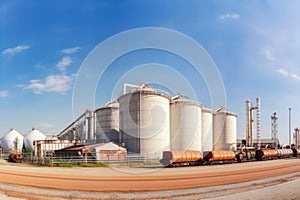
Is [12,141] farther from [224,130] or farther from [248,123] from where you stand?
[248,123]

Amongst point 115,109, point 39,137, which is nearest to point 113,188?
point 115,109

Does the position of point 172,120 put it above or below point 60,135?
above

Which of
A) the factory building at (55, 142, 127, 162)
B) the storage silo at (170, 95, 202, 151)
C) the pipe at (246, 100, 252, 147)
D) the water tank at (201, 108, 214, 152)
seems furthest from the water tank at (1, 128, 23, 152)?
the pipe at (246, 100, 252, 147)

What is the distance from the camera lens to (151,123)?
1804 inches

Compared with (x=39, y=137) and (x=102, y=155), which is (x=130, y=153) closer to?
(x=102, y=155)

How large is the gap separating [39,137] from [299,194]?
70.8 meters

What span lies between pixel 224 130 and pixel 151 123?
3809cm

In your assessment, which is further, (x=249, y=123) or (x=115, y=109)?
Result: (x=249, y=123)

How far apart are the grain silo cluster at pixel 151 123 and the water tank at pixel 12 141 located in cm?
2337

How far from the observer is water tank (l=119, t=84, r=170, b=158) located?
149ft

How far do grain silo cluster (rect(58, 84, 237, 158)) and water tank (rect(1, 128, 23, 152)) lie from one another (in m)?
23.4

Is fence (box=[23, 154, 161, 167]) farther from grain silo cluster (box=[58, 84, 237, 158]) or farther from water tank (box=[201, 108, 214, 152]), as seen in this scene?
water tank (box=[201, 108, 214, 152])

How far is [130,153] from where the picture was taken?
1794 inches

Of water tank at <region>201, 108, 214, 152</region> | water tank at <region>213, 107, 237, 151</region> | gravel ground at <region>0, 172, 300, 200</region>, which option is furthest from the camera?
water tank at <region>213, 107, 237, 151</region>
